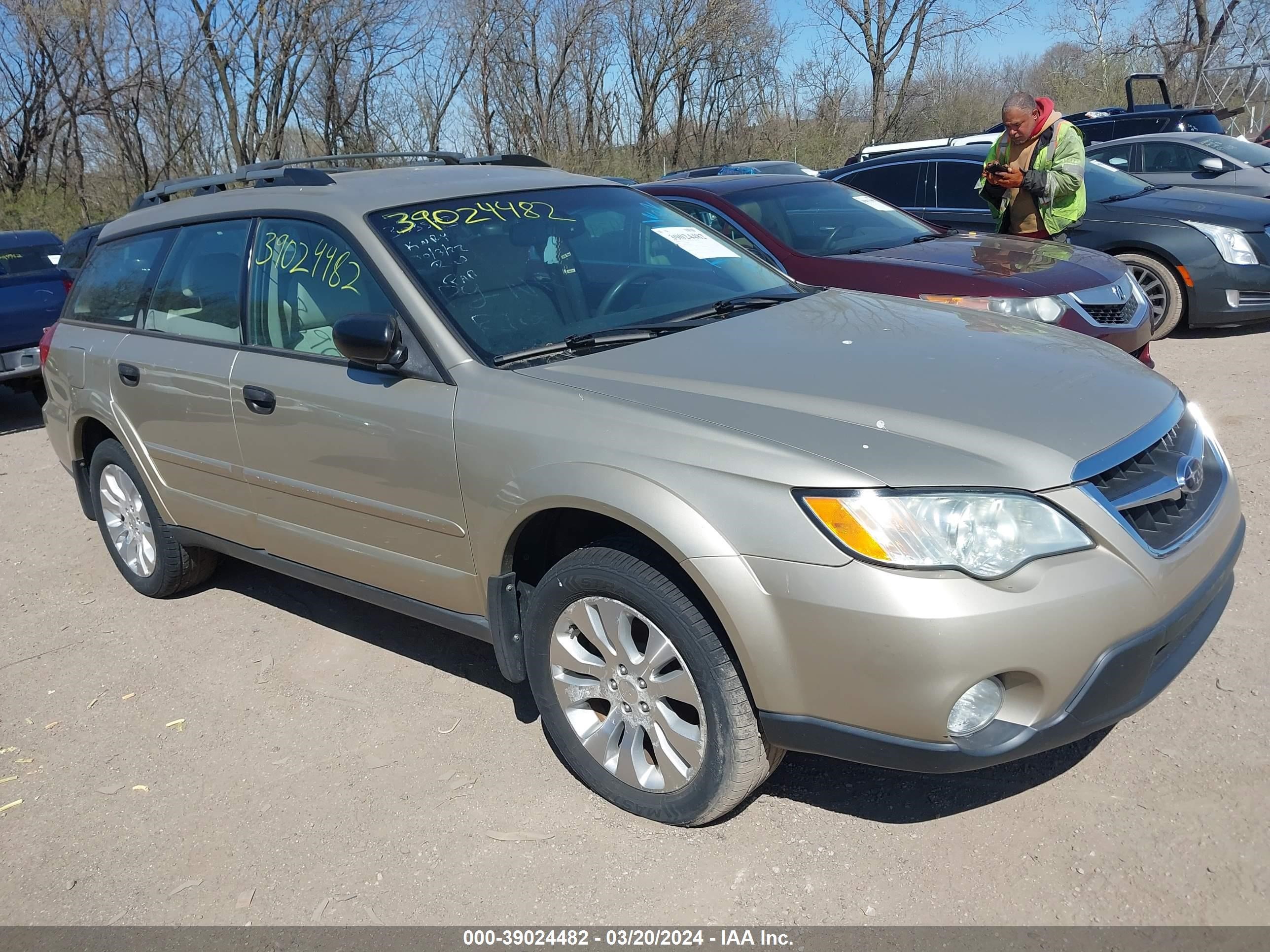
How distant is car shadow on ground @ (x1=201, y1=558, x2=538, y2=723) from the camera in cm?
400

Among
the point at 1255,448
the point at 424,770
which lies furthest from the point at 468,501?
the point at 1255,448

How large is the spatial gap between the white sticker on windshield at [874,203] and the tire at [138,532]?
4702mm

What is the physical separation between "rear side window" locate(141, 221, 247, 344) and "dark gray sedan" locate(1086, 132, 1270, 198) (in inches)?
374

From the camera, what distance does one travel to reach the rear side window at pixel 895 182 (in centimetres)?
910

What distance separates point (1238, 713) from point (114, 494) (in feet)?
15.0

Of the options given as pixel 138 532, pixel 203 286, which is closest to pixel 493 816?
pixel 203 286

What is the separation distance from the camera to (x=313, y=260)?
374 centimetres

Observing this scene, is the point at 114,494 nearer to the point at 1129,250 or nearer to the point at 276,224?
the point at 276,224

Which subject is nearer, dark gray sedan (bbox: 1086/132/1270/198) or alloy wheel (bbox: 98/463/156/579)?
alloy wheel (bbox: 98/463/156/579)

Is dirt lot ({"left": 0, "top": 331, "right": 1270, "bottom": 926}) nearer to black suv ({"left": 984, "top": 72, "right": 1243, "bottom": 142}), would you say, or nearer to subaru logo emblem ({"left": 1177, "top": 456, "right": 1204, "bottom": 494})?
subaru logo emblem ({"left": 1177, "top": 456, "right": 1204, "bottom": 494})

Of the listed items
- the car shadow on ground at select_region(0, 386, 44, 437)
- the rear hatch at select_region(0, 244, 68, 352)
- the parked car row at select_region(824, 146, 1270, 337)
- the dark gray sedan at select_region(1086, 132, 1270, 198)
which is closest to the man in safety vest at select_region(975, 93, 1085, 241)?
the parked car row at select_region(824, 146, 1270, 337)

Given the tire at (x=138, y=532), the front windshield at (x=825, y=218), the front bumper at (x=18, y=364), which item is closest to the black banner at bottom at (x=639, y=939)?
the tire at (x=138, y=532)

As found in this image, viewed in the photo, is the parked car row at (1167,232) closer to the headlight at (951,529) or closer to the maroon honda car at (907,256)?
the maroon honda car at (907,256)

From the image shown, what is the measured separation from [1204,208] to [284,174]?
7.10m
